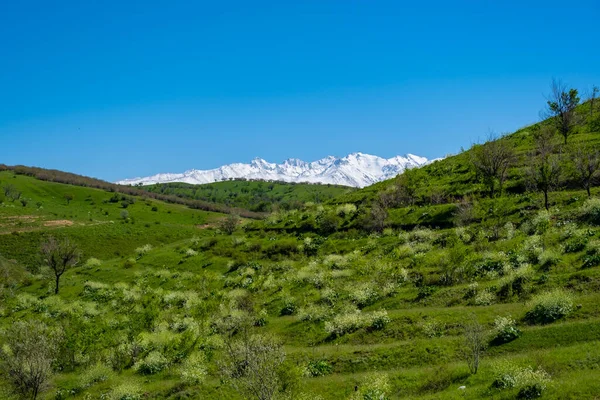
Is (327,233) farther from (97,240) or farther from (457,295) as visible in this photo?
(97,240)

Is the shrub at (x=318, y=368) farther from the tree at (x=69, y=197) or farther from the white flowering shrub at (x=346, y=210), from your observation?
the tree at (x=69, y=197)

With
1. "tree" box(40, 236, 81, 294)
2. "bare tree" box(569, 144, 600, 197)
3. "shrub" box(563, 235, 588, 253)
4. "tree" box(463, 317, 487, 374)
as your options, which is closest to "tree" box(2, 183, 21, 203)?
"tree" box(40, 236, 81, 294)

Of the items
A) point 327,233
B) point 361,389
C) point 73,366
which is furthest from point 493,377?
point 327,233

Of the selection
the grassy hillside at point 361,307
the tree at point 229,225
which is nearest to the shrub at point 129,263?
the grassy hillside at point 361,307

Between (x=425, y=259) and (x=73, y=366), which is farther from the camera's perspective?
(x=425, y=259)

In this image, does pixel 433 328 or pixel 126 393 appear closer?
pixel 126 393

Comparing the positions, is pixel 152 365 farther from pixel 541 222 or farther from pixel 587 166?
pixel 587 166

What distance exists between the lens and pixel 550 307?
2489 cm

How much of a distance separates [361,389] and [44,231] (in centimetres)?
11801

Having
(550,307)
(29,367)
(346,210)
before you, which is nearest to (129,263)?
(346,210)

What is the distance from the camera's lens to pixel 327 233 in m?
67.1

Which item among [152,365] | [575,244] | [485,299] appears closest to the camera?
[485,299]

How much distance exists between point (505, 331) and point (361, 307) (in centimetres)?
1374

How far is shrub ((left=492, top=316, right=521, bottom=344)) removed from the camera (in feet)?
78.2
